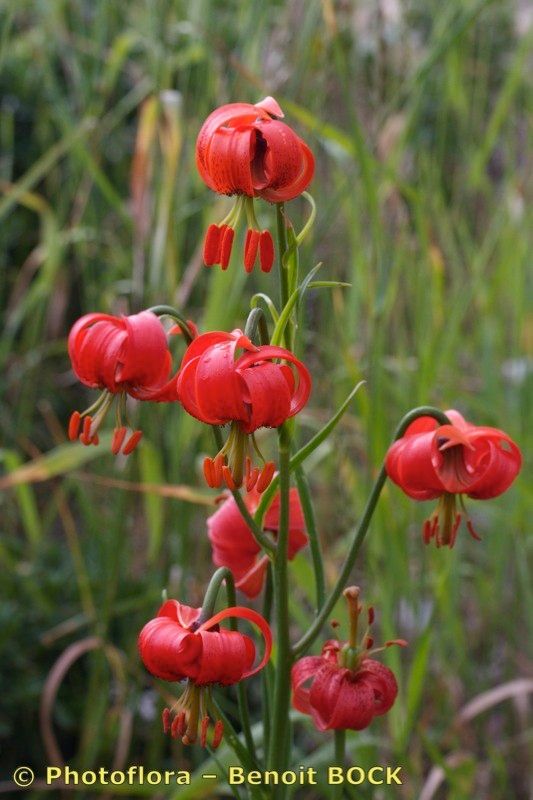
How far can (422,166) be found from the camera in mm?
1273

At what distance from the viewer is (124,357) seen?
56 centimetres

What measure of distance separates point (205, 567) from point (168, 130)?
61 cm

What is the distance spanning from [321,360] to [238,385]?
95cm

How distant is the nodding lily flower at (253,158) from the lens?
0.52 metres

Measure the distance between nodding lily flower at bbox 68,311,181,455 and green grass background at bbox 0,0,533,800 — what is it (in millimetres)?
364

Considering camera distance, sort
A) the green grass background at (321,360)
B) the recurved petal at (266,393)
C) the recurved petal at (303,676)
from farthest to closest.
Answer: the green grass background at (321,360) < the recurved petal at (303,676) < the recurved petal at (266,393)

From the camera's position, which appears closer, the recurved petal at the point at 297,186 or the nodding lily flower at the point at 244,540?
the recurved petal at the point at 297,186

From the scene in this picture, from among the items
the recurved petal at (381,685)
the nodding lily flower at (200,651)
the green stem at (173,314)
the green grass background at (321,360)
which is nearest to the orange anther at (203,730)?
the nodding lily flower at (200,651)

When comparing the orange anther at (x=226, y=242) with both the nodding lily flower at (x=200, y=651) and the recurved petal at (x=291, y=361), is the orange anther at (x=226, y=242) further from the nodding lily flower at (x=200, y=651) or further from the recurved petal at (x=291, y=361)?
the nodding lily flower at (x=200, y=651)

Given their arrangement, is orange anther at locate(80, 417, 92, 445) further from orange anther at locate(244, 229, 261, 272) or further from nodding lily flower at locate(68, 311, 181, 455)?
orange anther at locate(244, 229, 261, 272)

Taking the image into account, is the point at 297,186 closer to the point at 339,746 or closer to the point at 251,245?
the point at 251,245

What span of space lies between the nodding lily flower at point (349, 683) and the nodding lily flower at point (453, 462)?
0.27 feet

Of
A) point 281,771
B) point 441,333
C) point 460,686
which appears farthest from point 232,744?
point 460,686

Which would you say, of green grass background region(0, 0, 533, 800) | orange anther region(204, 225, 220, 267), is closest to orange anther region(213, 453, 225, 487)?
orange anther region(204, 225, 220, 267)
